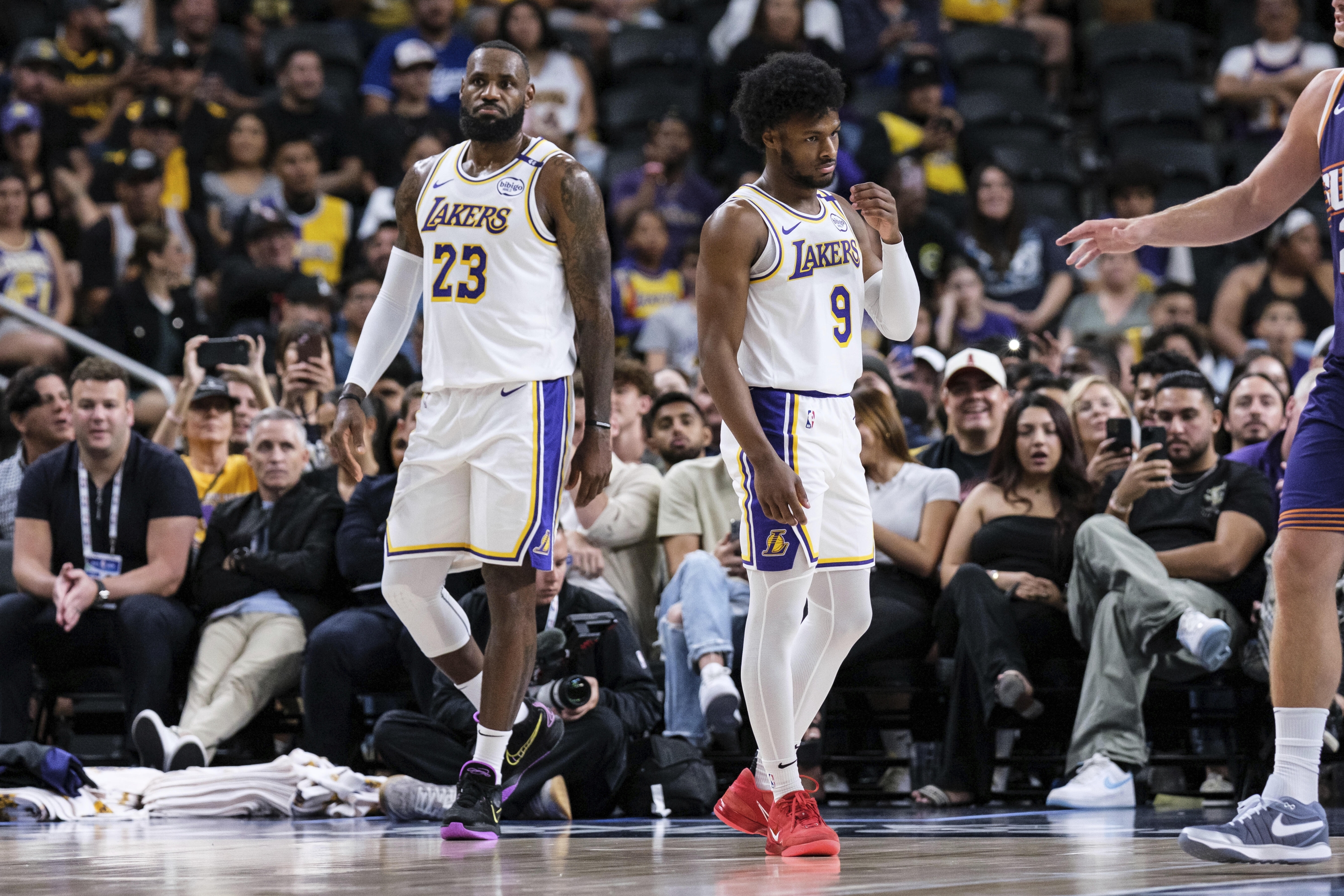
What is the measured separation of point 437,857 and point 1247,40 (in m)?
10.9

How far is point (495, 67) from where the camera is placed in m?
4.73

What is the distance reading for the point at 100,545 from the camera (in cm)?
678

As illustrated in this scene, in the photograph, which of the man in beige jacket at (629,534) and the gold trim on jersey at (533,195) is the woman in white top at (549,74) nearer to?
the man in beige jacket at (629,534)

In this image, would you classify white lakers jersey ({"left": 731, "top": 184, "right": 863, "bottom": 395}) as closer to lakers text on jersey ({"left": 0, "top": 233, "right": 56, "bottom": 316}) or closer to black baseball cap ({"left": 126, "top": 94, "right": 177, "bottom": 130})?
lakers text on jersey ({"left": 0, "top": 233, "right": 56, "bottom": 316})

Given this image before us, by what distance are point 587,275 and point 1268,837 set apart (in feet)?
7.94

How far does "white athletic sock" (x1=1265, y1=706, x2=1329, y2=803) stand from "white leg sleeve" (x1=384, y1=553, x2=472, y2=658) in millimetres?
2319

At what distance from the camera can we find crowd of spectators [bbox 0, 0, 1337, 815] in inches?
236

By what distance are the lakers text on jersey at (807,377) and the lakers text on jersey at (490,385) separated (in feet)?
2.06

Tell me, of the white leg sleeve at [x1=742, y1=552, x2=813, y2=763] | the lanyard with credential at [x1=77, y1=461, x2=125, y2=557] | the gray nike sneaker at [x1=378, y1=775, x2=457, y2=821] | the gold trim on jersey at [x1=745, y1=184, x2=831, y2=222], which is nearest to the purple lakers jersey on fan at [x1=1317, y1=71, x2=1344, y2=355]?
the gold trim on jersey at [x1=745, y1=184, x2=831, y2=222]

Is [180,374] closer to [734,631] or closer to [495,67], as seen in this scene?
[734,631]

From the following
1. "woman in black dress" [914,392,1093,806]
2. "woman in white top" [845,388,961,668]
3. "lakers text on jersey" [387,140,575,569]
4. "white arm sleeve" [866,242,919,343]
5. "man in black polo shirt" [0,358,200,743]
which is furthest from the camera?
"man in black polo shirt" [0,358,200,743]

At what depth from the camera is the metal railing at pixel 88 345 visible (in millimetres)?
9031

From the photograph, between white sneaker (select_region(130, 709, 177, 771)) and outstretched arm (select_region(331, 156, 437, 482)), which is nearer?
outstretched arm (select_region(331, 156, 437, 482))

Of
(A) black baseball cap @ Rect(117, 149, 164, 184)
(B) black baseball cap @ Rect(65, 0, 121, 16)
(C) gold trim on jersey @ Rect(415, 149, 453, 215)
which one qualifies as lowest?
(C) gold trim on jersey @ Rect(415, 149, 453, 215)
